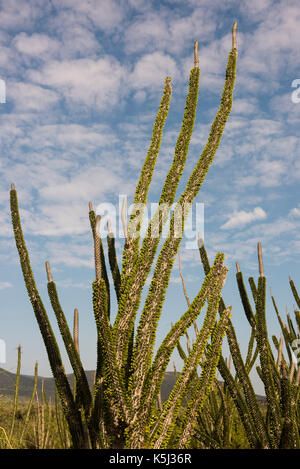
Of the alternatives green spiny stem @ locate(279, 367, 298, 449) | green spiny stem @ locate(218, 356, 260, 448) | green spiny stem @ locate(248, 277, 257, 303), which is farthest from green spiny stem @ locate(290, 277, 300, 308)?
green spiny stem @ locate(279, 367, 298, 449)

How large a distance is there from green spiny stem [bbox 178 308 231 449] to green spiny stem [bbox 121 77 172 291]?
0.85 meters

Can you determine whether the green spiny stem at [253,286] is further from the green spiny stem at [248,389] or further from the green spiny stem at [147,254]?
the green spiny stem at [147,254]

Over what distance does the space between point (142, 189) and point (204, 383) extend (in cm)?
159

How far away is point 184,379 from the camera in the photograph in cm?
283

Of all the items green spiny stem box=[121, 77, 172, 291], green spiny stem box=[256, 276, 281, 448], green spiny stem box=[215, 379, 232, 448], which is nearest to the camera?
green spiny stem box=[121, 77, 172, 291]

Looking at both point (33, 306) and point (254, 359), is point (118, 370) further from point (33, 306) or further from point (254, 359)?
point (254, 359)

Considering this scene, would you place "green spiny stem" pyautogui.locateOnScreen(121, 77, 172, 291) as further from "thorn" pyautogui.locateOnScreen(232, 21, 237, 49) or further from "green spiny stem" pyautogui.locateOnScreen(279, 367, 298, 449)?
"green spiny stem" pyautogui.locateOnScreen(279, 367, 298, 449)

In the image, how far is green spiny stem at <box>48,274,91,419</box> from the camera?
3.00 metres

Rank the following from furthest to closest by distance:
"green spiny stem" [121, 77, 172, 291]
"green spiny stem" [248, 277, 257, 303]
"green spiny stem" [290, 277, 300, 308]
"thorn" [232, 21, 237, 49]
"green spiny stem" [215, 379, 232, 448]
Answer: "green spiny stem" [290, 277, 300, 308]
"green spiny stem" [215, 379, 232, 448]
"thorn" [232, 21, 237, 49]
"green spiny stem" [248, 277, 257, 303]
"green spiny stem" [121, 77, 172, 291]

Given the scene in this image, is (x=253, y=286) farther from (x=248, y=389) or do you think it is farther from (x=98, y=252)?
(x=98, y=252)

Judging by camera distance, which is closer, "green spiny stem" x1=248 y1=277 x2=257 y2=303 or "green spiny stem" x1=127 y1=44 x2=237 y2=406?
"green spiny stem" x1=127 y1=44 x2=237 y2=406

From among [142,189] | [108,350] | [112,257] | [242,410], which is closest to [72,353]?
[108,350]
